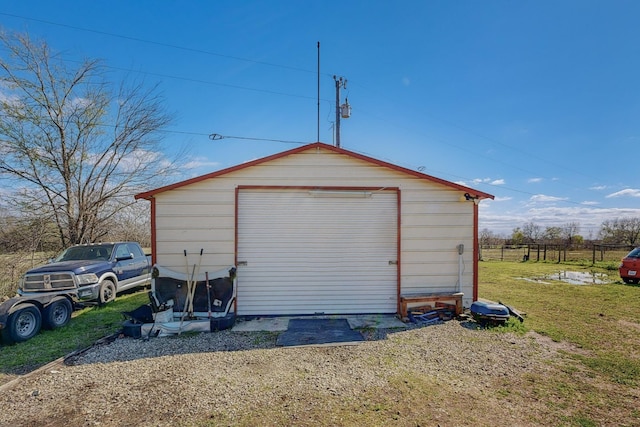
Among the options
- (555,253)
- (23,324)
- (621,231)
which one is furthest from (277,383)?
(621,231)

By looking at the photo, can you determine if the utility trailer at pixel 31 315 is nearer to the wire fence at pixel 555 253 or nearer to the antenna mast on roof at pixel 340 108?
the antenna mast on roof at pixel 340 108

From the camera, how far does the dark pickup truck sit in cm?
512

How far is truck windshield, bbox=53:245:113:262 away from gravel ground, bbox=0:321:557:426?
431 centimetres

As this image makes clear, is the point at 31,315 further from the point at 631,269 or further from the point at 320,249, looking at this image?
the point at 631,269

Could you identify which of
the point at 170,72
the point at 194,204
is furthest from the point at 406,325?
the point at 170,72

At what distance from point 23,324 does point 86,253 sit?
3.37 meters

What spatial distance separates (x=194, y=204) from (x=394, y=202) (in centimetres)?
424

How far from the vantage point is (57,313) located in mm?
5871

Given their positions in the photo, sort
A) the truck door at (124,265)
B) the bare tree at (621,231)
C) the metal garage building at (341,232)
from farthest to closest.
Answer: the bare tree at (621,231) → the truck door at (124,265) → the metal garage building at (341,232)

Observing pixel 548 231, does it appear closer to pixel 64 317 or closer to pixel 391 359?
pixel 391 359

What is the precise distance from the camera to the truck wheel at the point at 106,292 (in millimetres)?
7455

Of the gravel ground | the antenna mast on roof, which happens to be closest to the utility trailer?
the gravel ground

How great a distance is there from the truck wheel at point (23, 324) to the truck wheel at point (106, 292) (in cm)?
199

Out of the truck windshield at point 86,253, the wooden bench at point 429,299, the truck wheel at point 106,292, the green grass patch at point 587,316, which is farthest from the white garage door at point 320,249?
the truck windshield at point 86,253
